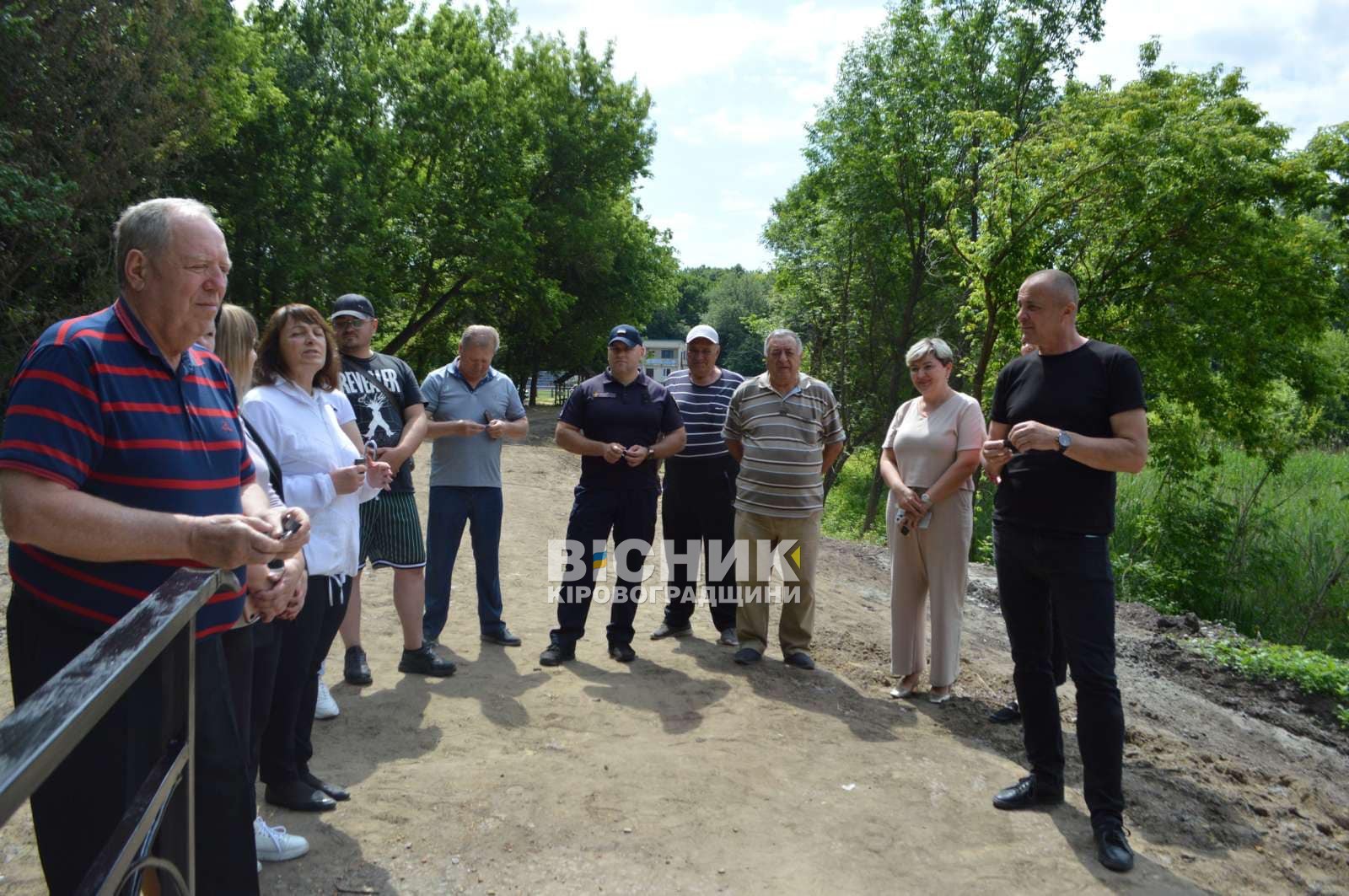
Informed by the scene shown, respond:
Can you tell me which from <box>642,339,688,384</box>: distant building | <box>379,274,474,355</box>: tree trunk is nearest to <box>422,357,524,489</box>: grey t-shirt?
<box>379,274,474,355</box>: tree trunk

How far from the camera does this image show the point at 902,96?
69.8ft

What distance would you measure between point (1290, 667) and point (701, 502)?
232 inches

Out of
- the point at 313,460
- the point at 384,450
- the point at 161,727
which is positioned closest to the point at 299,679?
the point at 313,460

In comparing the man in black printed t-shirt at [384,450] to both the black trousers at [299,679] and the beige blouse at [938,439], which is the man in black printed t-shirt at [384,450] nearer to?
the black trousers at [299,679]

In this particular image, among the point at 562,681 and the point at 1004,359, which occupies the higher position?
the point at 1004,359

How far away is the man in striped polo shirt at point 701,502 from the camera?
665cm

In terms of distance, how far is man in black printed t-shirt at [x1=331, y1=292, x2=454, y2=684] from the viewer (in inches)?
204

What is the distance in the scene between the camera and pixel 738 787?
4.29 meters

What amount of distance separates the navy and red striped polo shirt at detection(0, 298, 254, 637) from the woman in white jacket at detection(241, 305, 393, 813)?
1.20 metres

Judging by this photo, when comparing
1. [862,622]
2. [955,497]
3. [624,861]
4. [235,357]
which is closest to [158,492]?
[235,357]

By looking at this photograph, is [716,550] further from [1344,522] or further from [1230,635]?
[1344,522]

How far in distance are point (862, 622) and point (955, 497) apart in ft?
8.66

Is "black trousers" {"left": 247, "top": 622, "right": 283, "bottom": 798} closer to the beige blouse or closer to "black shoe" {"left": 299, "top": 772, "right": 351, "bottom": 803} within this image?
"black shoe" {"left": 299, "top": 772, "right": 351, "bottom": 803}

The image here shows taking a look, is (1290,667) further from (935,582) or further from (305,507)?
(305,507)
